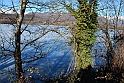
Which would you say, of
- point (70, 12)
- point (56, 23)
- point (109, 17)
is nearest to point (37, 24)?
point (56, 23)

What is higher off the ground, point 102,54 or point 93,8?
point 93,8

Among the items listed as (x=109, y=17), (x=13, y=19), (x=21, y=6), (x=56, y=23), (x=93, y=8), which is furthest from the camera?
(x=109, y=17)

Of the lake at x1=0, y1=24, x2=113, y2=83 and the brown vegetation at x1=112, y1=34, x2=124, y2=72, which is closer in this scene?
the lake at x1=0, y1=24, x2=113, y2=83

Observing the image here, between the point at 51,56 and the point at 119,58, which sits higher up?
the point at 51,56

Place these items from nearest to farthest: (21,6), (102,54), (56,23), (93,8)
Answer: (21,6) < (56,23) < (93,8) < (102,54)

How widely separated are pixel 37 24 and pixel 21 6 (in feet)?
5.76

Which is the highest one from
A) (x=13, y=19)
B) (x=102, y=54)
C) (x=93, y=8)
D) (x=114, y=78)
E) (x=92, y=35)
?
(x=93, y=8)

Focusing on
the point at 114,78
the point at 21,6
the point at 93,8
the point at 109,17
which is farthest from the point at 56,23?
the point at 109,17

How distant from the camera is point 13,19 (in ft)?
32.7

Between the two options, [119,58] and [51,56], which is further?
[51,56]

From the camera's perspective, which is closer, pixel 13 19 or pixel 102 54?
pixel 13 19

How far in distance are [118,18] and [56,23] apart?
787cm

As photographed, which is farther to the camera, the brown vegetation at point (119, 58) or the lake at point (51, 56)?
the brown vegetation at point (119, 58)

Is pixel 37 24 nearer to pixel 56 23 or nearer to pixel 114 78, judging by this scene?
pixel 56 23
